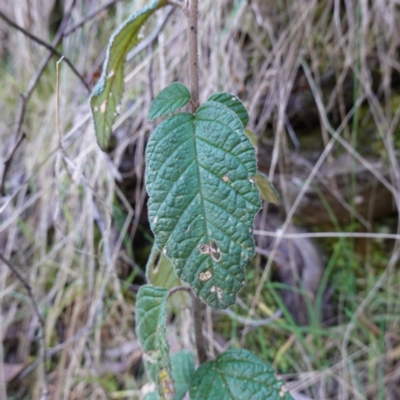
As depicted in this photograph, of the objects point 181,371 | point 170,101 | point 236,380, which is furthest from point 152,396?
point 170,101

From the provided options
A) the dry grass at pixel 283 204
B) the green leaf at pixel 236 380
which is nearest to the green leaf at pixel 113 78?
the green leaf at pixel 236 380

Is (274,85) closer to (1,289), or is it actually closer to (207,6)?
(207,6)

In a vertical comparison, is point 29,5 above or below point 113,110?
above

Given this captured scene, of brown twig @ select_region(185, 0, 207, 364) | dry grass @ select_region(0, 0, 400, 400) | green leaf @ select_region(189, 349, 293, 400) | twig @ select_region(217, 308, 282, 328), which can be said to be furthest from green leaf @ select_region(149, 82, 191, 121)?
twig @ select_region(217, 308, 282, 328)

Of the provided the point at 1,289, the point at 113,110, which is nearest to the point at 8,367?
the point at 1,289

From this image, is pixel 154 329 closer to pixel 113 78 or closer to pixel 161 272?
pixel 161 272

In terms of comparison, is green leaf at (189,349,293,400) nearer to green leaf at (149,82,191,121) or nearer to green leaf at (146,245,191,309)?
green leaf at (146,245,191,309)

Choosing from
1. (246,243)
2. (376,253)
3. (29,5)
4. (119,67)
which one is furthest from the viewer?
(29,5)
